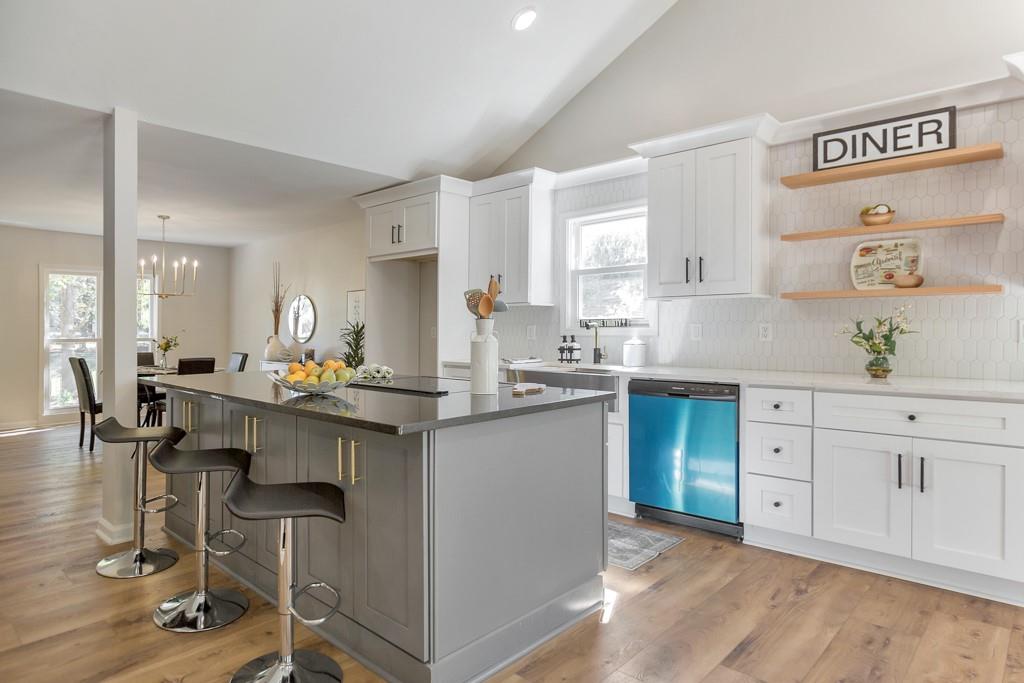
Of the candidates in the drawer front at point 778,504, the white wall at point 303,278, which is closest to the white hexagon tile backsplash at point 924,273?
the drawer front at point 778,504

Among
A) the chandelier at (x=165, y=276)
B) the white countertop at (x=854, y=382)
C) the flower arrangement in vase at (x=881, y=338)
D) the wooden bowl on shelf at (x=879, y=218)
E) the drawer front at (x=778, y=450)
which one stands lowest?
the drawer front at (x=778, y=450)

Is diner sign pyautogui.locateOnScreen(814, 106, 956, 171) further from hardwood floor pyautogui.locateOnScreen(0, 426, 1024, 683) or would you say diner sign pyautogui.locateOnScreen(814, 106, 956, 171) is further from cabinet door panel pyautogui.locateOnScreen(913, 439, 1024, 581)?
hardwood floor pyautogui.locateOnScreen(0, 426, 1024, 683)

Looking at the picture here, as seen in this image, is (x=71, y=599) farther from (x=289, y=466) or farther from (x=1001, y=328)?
(x=1001, y=328)

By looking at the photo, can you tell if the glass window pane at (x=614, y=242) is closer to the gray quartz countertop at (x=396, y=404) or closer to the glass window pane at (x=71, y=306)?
the gray quartz countertop at (x=396, y=404)

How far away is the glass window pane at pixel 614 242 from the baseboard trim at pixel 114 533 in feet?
11.5

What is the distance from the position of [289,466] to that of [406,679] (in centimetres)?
95

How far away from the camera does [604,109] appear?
4.66 m

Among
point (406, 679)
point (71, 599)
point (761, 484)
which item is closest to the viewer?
point (406, 679)

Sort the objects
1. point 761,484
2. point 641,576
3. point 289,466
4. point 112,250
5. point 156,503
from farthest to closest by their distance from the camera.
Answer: point 156,503 → point 112,250 → point 761,484 → point 641,576 → point 289,466

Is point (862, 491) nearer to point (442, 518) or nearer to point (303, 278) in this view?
point (442, 518)

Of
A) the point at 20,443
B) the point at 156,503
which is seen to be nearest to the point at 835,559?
the point at 156,503

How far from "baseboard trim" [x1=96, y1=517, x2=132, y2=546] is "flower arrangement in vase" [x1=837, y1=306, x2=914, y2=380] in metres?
4.20

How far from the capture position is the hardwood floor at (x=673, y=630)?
2.06 metres

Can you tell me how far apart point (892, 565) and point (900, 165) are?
2.01m
